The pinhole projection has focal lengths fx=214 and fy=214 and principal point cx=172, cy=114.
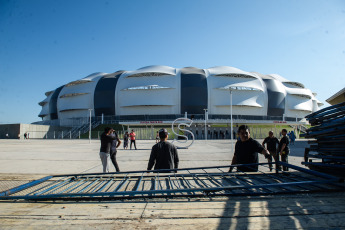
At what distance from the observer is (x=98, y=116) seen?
1964 inches

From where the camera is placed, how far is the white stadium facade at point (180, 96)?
48.2m

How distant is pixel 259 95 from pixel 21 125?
5007 cm

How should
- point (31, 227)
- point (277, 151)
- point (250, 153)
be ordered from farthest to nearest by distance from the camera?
point (277, 151) < point (250, 153) < point (31, 227)

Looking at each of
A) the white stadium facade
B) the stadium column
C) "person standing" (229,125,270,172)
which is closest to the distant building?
"person standing" (229,125,270,172)

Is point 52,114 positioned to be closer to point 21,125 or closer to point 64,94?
point 64,94

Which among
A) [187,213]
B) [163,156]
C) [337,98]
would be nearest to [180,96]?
[337,98]

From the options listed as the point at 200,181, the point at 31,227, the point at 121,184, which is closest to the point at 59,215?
the point at 31,227

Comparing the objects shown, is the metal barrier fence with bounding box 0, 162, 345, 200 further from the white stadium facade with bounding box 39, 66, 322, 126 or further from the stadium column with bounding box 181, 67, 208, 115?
the stadium column with bounding box 181, 67, 208, 115

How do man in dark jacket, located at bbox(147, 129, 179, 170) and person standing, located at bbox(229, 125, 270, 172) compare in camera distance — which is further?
person standing, located at bbox(229, 125, 270, 172)

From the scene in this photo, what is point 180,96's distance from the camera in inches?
1906

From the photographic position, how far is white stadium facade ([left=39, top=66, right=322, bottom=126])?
48.2 meters

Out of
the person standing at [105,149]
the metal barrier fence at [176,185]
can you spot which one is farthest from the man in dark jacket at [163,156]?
the person standing at [105,149]

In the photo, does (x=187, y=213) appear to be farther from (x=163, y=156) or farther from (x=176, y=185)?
(x=163, y=156)

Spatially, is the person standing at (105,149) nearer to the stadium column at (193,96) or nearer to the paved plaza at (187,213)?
the paved plaza at (187,213)
